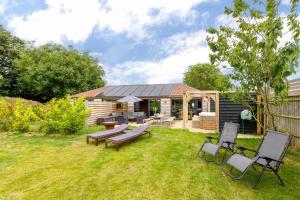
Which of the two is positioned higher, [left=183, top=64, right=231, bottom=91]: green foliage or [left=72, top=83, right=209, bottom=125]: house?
[left=183, top=64, right=231, bottom=91]: green foliage

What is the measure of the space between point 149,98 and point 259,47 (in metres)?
15.0

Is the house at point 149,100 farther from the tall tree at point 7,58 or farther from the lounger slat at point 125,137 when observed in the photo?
the tall tree at point 7,58

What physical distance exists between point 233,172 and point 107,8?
1444cm

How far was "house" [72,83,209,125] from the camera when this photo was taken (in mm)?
19438

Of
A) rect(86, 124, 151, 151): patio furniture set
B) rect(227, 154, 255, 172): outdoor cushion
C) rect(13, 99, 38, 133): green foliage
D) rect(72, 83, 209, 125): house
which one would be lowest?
rect(86, 124, 151, 151): patio furniture set

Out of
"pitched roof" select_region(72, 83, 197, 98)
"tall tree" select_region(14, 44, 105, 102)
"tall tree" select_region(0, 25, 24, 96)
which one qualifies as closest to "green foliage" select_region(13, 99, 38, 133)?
"pitched roof" select_region(72, 83, 197, 98)

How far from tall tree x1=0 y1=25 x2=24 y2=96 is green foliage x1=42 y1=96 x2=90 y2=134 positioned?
20.6 meters

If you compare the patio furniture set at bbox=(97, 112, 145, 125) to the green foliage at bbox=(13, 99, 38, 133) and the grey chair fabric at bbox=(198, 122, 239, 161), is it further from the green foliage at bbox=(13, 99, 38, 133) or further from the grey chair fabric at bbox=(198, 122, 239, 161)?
the grey chair fabric at bbox=(198, 122, 239, 161)

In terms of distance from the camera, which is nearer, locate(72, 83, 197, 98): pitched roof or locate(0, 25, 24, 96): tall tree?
locate(72, 83, 197, 98): pitched roof

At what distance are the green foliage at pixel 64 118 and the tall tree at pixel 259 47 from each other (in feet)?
24.2

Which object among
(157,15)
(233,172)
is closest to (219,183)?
(233,172)

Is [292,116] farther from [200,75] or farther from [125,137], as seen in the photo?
[200,75]

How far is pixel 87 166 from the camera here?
5.63m

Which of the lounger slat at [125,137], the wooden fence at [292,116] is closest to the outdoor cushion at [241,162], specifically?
the wooden fence at [292,116]
